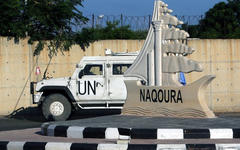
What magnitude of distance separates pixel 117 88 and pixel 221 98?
538cm

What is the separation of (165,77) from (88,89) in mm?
6188

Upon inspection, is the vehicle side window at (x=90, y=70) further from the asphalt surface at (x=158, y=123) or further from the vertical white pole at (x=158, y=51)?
the asphalt surface at (x=158, y=123)

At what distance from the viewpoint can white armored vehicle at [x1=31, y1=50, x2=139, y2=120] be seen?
1891cm

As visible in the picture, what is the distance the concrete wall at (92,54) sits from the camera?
2138 cm

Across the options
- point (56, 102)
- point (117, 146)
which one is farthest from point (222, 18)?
point (117, 146)

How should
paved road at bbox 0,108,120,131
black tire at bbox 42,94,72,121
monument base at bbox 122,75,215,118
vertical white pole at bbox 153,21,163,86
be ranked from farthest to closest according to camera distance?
black tire at bbox 42,94,72,121, paved road at bbox 0,108,120,131, vertical white pole at bbox 153,21,163,86, monument base at bbox 122,75,215,118

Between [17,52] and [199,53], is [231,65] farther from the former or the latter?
[17,52]

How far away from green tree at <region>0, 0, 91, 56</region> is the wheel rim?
332cm

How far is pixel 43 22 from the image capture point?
21969 millimetres

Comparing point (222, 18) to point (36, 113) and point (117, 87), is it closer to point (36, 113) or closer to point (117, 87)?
point (36, 113)

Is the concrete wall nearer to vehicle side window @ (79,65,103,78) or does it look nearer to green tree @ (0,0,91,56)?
green tree @ (0,0,91,56)

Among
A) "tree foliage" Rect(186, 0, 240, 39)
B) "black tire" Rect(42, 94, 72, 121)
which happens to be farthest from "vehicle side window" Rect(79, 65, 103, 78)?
"tree foliage" Rect(186, 0, 240, 39)

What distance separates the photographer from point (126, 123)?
11.5m

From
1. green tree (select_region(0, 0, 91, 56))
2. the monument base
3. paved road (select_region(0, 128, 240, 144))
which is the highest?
green tree (select_region(0, 0, 91, 56))
